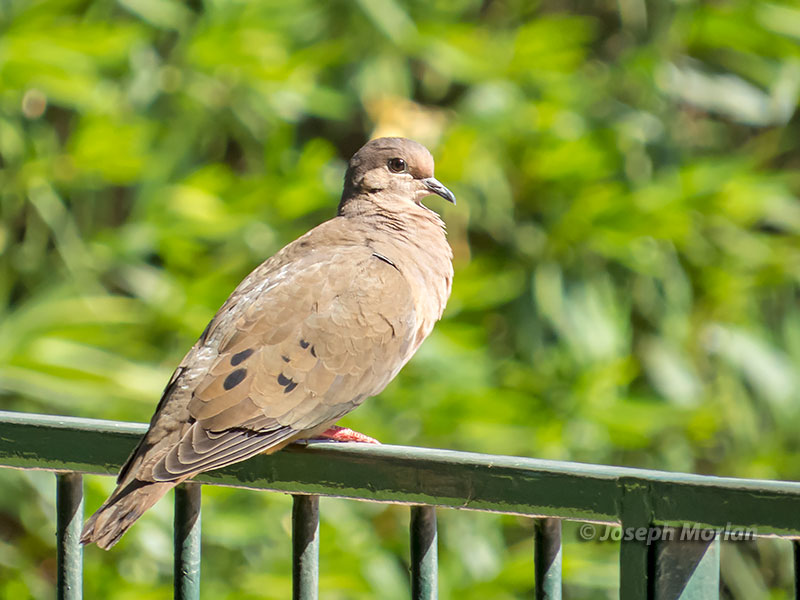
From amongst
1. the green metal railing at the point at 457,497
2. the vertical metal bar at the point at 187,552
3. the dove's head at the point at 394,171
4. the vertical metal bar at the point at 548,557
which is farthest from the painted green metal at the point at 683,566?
the dove's head at the point at 394,171

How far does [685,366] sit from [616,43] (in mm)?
1289

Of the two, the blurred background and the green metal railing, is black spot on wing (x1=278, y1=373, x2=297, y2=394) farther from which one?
the blurred background

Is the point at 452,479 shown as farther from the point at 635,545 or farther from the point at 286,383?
A: the point at 286,383

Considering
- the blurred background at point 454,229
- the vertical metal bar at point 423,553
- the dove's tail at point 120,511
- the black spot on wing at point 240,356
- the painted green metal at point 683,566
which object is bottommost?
the painted green metal at point 683,566

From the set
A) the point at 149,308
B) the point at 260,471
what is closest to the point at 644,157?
the point at 149,308

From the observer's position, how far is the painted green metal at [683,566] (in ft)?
3.84

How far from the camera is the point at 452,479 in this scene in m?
1.33

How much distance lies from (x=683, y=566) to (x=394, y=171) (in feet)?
4.84

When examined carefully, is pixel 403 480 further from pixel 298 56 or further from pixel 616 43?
pixel 616 43

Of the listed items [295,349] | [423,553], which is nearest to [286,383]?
[295,349]

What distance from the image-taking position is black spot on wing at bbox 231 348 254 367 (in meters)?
1.87

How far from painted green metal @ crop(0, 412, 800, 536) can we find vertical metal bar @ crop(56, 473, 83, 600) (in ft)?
0.08

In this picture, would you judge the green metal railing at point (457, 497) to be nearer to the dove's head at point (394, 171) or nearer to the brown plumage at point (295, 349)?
the brown plumage at point (295, 349)

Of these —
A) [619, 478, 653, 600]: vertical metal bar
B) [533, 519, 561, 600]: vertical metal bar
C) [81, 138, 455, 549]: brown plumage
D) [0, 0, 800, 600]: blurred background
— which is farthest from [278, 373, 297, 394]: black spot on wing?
[0, 0, 800, 600]: blurred background
